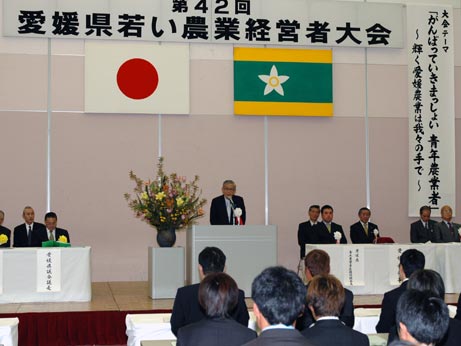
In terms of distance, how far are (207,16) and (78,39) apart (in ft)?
6.03

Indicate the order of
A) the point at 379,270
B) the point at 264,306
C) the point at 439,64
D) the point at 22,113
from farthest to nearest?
the point at 439,64, the point at 22,113, the point at 379,270, the point at 264,306

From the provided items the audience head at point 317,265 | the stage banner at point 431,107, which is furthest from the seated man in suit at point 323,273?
the stage banner at point 431,107

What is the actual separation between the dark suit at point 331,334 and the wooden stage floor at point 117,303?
420 centimetres

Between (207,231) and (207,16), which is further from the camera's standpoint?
(207,16)

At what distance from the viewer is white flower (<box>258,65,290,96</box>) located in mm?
10461

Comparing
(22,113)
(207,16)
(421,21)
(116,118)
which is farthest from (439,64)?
(22,113)

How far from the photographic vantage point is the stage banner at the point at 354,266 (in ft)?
26.6

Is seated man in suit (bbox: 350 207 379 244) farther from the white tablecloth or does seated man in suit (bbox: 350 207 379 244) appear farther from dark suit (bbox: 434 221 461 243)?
the white tablecloth

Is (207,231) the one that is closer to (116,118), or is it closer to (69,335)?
(69,335)

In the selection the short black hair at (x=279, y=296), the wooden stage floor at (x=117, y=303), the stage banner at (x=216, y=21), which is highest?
the stage banner at (x=216, y=21)

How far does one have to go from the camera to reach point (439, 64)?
10.9 metres

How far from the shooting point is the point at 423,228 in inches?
385

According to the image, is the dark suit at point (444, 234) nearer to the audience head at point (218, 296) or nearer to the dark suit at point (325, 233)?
the dark suit at point (325, 233)

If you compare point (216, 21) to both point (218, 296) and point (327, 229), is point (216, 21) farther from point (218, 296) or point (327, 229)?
point (218, 296)
